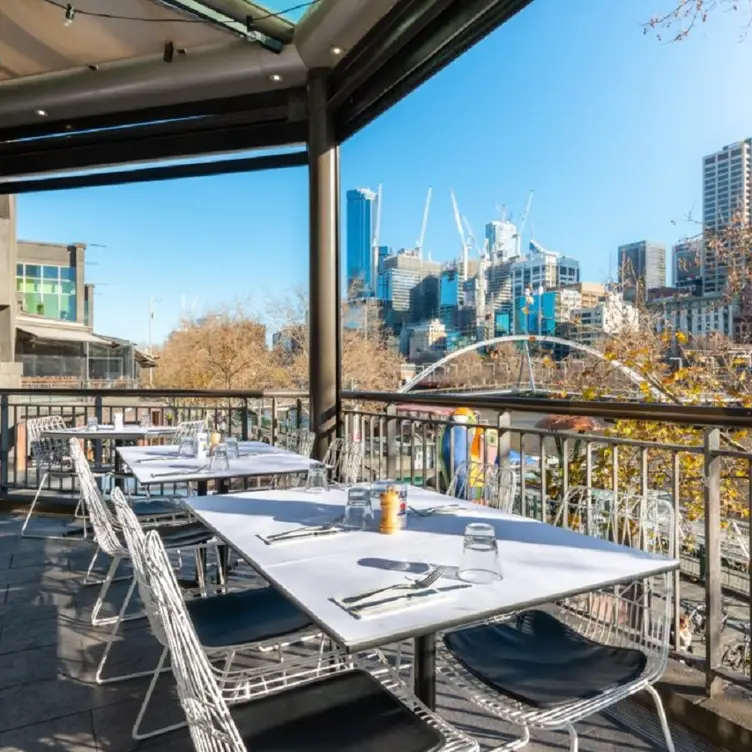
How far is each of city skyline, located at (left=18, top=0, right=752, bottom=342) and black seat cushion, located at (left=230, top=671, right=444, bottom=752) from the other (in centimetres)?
353

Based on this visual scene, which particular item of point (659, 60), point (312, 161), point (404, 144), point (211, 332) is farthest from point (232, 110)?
point (404, 144)

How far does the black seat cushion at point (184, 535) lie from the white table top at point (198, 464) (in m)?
0.26

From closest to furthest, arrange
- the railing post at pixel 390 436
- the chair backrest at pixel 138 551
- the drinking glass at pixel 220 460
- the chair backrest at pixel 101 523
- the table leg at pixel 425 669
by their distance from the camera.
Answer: the chair backrest at pixel 138 551 → the table leg at pixel 425 669 → the chair backrest at pixel 101 523 → the drinking glass at pixel 220 460 → the railing post at pixel 390 436

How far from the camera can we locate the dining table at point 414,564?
122 cm

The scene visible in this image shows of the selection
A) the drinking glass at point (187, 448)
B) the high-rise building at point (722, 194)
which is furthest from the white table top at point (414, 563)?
the high-rise building at point (722, 194)

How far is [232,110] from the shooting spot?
5.15m

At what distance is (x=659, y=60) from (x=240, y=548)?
997 centimetres

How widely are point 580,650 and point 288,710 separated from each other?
87 cm

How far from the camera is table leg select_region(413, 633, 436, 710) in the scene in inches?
61.4

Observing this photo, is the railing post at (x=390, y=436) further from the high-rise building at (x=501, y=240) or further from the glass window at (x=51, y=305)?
the glass window at (x=51, y=305)

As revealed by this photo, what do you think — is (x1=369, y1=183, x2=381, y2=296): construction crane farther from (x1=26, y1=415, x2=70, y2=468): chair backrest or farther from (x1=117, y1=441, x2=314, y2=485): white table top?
(x1=117, y1=441, x2=314, y2=485): white table top

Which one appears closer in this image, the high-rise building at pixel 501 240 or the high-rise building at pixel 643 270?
the high-rise building at pixel 643 270

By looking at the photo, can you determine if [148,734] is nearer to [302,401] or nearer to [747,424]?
[747,424]

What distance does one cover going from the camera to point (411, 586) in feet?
4.47
